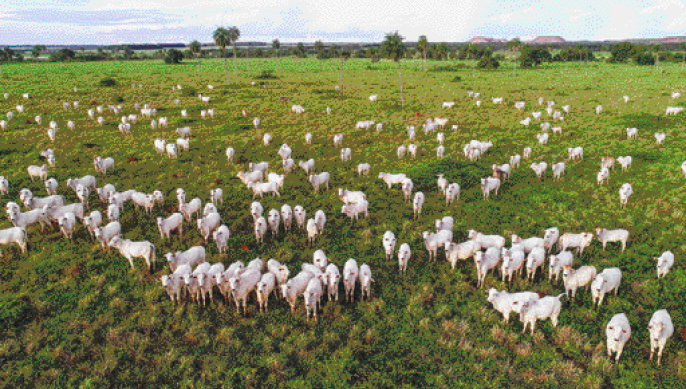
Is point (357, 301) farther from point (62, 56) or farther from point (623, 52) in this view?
point (62, 56)

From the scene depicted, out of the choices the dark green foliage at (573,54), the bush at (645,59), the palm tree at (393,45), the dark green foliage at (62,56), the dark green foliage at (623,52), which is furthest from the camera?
the dark green foliage at (62,56)

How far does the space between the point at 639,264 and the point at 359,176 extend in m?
14.3

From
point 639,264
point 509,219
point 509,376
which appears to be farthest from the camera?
point 509,219

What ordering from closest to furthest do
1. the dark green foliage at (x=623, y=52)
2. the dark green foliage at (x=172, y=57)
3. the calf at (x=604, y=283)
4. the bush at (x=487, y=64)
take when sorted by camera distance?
the calf at (x=604, y=283), the bush at (x=487, y=64), the dark green foliage at (x=623, y=52), the dark green foliage at (x=172, y=57)

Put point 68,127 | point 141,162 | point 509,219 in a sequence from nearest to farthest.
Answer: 1. point 509,219
2. point 141,162
3. point 68,127

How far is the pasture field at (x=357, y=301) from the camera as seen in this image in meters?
10.1

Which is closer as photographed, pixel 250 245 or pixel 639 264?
pixel 639 264

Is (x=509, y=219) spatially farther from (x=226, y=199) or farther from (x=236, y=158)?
(x=236, y=158)

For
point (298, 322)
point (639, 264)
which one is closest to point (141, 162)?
point (298, 322)

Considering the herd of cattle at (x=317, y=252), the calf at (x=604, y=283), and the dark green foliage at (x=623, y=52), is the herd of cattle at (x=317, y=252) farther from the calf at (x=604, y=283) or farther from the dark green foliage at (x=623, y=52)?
the dark green foliage at (x=623, y=52)

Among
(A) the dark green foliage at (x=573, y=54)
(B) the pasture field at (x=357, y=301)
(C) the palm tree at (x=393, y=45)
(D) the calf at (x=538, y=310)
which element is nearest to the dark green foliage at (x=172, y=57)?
(C) the palm tree at (x=393, y=45)

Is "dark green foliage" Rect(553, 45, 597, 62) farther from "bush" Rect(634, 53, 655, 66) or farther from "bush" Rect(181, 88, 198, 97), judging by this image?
"bush" Rect(181, 88, 198, 97)

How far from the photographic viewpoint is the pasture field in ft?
33.2

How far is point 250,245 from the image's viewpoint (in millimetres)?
16375
